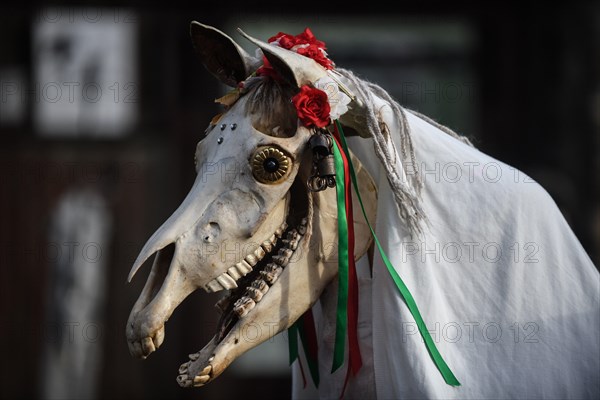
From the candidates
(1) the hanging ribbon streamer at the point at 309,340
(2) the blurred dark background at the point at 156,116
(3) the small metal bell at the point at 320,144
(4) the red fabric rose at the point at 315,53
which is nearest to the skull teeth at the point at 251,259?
(3) the small metal bell at the point at 320,144

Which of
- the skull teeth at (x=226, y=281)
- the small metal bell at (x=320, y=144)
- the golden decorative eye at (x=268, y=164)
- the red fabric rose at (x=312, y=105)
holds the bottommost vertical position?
the skull teeth at (x=226, y=281)

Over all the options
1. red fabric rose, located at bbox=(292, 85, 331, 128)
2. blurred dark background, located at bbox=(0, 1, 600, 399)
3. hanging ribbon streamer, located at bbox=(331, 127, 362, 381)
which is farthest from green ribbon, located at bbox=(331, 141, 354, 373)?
blurred dark background, located at bbox=(0, 1, 600, 399)

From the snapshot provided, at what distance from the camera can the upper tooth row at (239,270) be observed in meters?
1.88

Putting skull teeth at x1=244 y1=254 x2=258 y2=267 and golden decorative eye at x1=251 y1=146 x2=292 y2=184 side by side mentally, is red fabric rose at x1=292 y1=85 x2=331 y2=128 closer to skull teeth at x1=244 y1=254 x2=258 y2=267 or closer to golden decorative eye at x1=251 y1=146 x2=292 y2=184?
golden decorative eye at x1=251 y1=146 x2=292 y2=184

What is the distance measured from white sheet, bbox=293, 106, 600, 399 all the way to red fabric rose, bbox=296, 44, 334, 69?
0.70 ft

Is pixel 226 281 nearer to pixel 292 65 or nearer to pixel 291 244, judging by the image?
pixel 291 244

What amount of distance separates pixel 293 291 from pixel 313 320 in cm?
33

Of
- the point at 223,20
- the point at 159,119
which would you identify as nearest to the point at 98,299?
the point at 159,119

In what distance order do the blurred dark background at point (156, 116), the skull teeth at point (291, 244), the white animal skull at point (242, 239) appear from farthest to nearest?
1. the blurred dark background at point (156, 116)
2. the skull teeth at point (291, 244)
3. the white animal skull at point (242, 239)

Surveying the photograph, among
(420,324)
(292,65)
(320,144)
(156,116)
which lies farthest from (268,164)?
(156,116)

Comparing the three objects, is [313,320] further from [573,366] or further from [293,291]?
[573,366]

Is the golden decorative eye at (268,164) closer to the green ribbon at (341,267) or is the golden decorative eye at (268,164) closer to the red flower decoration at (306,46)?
the green ribbon at (341,267)

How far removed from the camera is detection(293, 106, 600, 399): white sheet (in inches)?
78.0

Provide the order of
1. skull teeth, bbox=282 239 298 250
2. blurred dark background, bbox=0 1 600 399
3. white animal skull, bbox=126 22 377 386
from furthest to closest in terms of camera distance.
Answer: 1. blurred dark background, bbox=0 1 600 399
2. skull teeth, bbox=282 239 298 250
3. white animal skull, bbox=126 22 377 386
